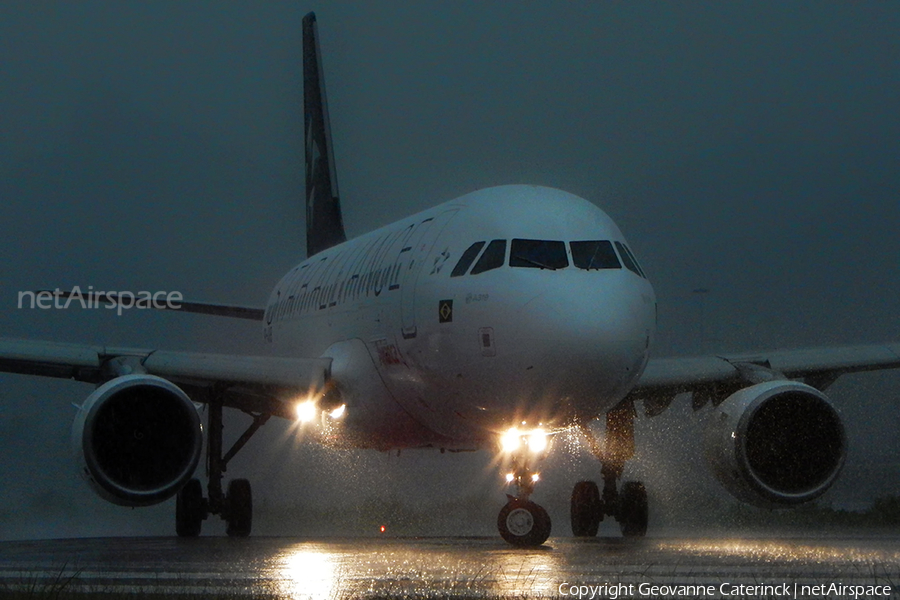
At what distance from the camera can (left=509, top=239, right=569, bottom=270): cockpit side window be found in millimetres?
13680

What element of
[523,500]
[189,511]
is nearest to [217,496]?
[189,511]

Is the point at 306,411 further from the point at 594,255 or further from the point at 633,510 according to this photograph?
the point at 594,255

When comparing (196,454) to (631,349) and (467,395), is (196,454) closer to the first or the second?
(467,395)

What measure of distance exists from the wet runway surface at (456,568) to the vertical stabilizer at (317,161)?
1441cm

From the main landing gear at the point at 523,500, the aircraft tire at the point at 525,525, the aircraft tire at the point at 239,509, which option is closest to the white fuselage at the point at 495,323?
the main landing gear at the point at 523,500

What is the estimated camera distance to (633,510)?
18.6 metres

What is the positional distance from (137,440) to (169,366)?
2145 millimetres

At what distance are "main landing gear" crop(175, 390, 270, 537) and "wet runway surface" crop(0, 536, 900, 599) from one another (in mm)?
3459

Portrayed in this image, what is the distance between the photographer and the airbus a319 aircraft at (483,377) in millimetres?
13383

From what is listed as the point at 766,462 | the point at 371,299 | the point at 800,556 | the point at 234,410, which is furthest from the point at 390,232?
the point at 800,556

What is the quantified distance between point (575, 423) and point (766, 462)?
269 cm

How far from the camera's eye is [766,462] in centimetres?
1561

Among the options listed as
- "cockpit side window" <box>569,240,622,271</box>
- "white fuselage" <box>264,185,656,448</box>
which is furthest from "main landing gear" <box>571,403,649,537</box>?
"cockpit side window" <box>569,240,622,271</box>

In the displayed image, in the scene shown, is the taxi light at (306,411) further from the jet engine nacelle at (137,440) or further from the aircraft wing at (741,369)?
the aircraft wing at (741,369)
